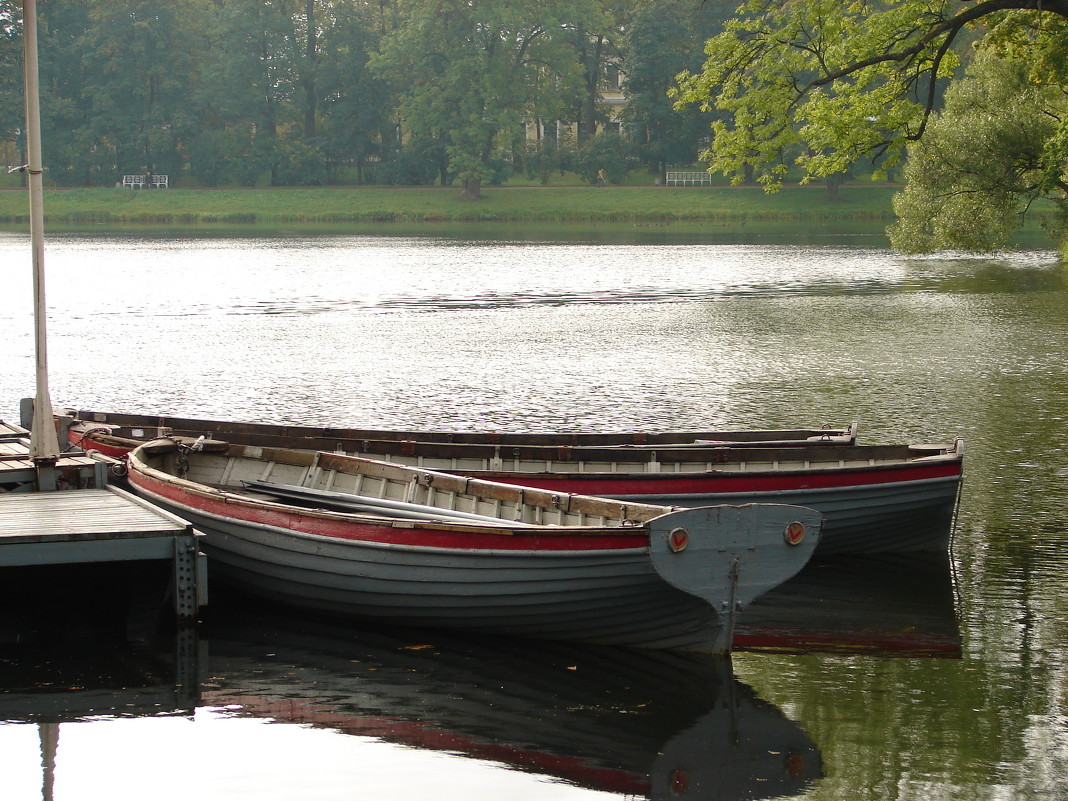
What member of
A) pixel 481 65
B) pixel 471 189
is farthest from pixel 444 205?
pixel 481 65

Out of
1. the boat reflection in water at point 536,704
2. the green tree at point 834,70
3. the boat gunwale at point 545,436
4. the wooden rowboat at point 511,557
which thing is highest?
the green tree at point 834,70

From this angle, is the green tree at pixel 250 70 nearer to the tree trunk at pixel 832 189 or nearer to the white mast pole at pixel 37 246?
the tree trunk at pixel 832 189

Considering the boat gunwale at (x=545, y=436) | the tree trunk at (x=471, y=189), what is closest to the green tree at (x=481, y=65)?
the tree trunk at (x=471, y=189)

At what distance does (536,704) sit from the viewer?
10.7m

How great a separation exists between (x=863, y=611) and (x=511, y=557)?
378 cm

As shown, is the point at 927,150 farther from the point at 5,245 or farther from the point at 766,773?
the point at 5,245

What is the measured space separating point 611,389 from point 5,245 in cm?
5820

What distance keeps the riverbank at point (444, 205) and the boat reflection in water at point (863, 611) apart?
3258 inches

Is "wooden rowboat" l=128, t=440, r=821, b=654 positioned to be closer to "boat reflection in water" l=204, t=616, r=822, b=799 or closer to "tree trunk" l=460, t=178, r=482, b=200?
"boat reflection in water" l=204, t=616, r=822, b=799

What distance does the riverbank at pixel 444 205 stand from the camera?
321 ft

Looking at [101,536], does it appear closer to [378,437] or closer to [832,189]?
[378,437]

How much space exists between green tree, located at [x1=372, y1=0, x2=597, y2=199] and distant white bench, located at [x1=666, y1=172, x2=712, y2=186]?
37.2 ft

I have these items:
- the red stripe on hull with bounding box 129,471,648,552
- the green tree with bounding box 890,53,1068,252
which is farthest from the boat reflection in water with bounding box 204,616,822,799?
the green tree with bounding box 890,53,1068,252

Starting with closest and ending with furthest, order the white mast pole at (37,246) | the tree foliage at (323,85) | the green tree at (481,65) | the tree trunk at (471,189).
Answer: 1. the white mast pole at (37,246)
2. the tree trunk at (471,189)
3. the green tree at (481,65)
4. the tree foliage at (323,85)
